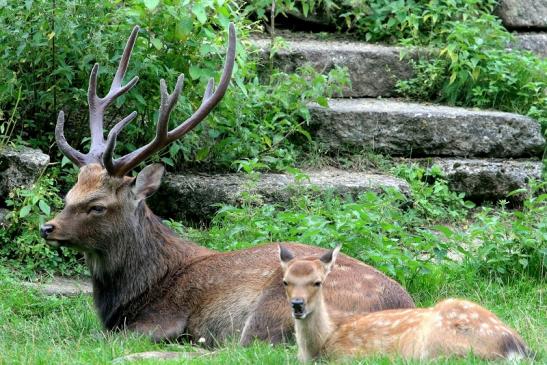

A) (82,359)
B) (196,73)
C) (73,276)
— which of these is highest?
(196,73)

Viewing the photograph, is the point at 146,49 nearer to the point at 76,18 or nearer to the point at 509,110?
the point at 76,18

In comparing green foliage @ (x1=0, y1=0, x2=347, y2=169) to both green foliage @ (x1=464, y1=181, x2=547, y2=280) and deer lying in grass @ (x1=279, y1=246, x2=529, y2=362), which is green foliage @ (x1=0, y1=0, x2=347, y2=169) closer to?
green foliage @ (x1=464, y1=181, x2=547, y2=280)

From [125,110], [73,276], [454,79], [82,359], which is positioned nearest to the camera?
[82,359]

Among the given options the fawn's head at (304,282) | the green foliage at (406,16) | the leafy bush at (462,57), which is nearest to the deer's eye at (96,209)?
the fawn's head at (304,282)

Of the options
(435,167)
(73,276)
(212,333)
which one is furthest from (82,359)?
(435,167)

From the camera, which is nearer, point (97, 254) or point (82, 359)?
point (82, 359)

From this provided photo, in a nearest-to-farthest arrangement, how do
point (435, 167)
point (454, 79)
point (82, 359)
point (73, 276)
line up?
point (82, 359) → point (73, 276) → point (435, 167) → point (454, 79)

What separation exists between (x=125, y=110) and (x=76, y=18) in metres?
0.93

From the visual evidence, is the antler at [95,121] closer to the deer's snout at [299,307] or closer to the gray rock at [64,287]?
the gray rock at [64,287]

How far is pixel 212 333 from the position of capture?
23.9 ft

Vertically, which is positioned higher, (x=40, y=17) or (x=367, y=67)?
(x=40, y=17)

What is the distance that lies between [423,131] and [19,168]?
3983 mm

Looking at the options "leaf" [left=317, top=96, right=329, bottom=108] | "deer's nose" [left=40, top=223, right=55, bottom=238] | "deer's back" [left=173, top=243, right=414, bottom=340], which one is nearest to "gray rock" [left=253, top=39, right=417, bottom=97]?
"leaf" [left=317, top=96, right=329, bottom=108]

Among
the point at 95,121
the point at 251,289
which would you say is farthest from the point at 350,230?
the point at 95,121
